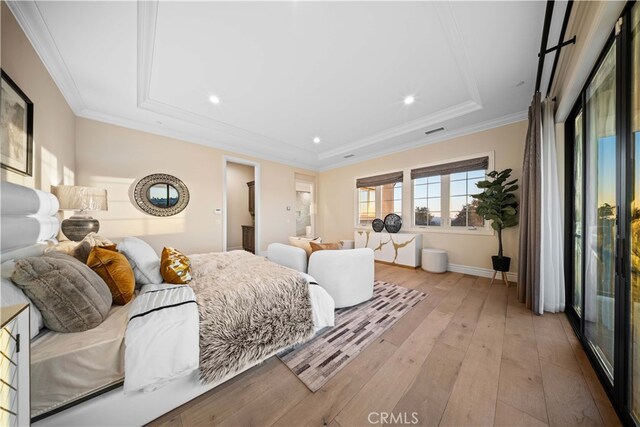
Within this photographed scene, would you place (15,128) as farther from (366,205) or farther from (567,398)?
(366,205)

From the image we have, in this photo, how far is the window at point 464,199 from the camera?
3625 mm

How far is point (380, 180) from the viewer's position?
4.87 metres

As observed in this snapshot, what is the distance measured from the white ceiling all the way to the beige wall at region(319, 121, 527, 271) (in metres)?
0.27

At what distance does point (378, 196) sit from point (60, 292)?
4894 mm

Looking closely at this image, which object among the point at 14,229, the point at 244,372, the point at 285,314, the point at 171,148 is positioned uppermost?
the point at 171,148

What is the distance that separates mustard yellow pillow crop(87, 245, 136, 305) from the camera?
4.37 feet

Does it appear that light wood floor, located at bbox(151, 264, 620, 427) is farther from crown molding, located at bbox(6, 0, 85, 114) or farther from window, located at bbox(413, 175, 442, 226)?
crown molding, located at bbox(6, 0, 85, 114)

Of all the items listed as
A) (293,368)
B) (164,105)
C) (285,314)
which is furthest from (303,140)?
(293,368)

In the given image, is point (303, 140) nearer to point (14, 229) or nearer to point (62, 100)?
point (62, 100)

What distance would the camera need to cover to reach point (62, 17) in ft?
5.51

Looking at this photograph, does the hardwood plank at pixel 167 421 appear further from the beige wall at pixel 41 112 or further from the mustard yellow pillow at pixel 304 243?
the beige wall at pixel 41 112

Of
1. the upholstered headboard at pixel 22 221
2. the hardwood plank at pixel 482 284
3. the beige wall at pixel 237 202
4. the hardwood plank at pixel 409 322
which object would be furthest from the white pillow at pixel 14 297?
the beige wall at pixel 237 202

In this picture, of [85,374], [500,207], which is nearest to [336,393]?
[85,374]

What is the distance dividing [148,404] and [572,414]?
2.35m
